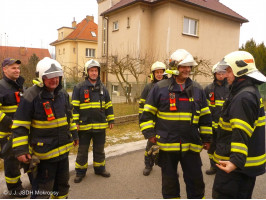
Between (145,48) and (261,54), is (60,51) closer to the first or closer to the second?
(145,48)

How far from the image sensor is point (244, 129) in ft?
A: 6.93

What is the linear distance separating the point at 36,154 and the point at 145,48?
51.7 ft

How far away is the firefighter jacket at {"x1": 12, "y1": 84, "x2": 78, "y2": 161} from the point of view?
265cm

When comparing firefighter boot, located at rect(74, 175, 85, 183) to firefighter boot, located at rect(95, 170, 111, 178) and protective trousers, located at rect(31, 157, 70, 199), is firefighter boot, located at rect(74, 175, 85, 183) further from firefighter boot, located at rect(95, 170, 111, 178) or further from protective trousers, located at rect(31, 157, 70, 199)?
protective trousers, located at rect(31, 157, 70, 199)

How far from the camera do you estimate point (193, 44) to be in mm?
17984

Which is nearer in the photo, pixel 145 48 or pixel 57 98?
pixel 57 98

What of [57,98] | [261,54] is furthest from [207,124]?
[261,54]

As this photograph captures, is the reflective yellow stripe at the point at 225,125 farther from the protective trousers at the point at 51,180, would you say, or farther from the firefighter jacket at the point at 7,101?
the firefighter jacket at the point at 7,101

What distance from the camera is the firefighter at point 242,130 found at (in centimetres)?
212

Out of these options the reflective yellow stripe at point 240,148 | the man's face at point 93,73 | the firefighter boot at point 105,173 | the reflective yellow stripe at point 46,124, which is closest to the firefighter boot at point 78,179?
the firefighter boot at point 105,173

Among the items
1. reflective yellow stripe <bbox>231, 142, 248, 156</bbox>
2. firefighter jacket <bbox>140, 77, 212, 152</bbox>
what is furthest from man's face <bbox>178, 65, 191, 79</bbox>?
reflective yellow stripe <bbox>231, 142, 248, 156</bbox>

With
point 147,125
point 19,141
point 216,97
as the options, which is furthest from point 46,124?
point 216,97

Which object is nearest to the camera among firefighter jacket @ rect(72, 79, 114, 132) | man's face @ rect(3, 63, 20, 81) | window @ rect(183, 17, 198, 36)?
man's face @ rect(3, 63, 20, 81)

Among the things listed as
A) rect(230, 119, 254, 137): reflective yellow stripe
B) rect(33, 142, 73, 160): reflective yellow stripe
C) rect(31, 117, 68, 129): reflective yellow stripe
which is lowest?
rect(33, 142, 73, 160): reflective yellow stripe
